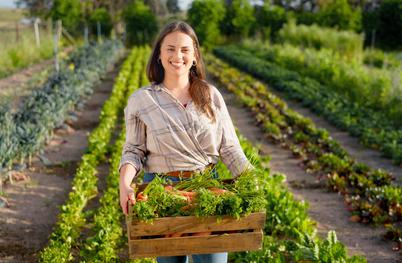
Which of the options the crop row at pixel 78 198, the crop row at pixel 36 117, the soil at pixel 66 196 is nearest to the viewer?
the crop row at pixel 78 198

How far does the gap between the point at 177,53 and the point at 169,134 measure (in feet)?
1.27

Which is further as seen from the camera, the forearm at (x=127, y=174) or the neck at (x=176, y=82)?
the neck at (x=176, y=82)

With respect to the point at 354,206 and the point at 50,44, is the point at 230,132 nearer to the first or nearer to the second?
the point at 354,206

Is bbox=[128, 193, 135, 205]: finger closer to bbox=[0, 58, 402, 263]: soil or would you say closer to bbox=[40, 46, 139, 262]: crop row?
bbox=[40, 46, 139, 262]: crop row

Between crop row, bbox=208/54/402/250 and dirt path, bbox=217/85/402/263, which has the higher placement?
crop row, bbox=208/54/402/250

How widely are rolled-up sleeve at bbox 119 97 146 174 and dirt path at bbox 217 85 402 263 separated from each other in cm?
325

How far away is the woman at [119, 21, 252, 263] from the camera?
253 cm

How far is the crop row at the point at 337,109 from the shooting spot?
338 inches

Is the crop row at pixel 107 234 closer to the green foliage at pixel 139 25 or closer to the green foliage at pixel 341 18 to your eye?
the green foliage at pixel 341 18

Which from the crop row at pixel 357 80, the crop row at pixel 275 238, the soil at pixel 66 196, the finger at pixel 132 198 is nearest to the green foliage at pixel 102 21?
the crop row at pixel 357 80

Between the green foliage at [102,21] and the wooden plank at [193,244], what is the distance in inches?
1261

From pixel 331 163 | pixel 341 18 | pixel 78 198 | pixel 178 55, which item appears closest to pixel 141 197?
pixel 178 55

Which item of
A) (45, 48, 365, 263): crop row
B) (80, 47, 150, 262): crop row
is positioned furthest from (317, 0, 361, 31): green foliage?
(80, 47, 150, 262): crop row

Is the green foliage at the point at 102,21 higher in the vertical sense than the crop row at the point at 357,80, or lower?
higher
